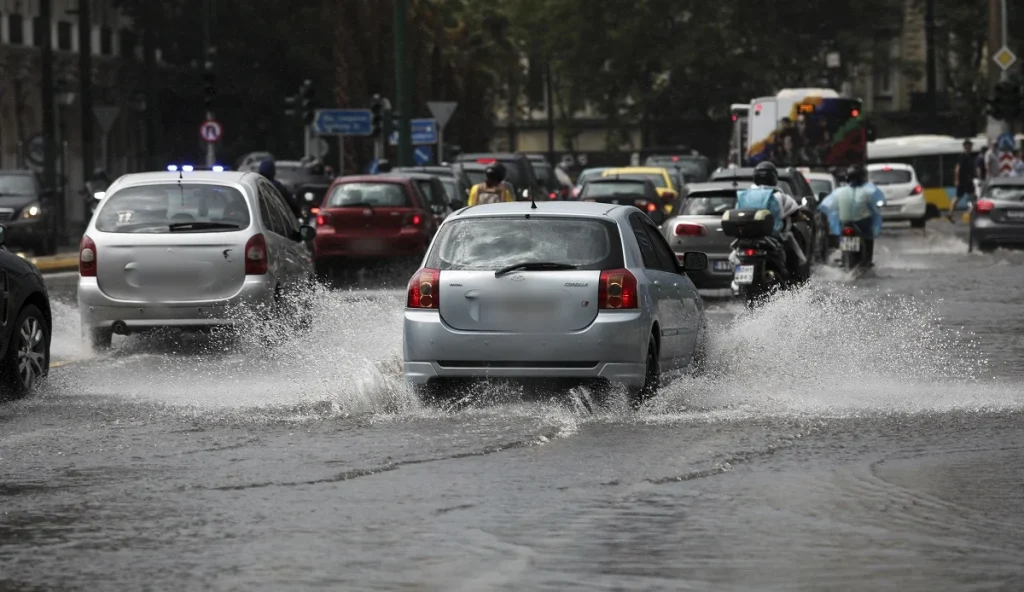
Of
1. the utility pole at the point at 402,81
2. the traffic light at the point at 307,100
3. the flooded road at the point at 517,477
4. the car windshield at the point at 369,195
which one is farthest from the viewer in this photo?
the traffic light at the point at 307,100

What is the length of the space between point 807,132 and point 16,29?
80.6ft

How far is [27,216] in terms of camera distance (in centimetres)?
3681

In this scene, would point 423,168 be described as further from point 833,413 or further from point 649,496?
point 649,496

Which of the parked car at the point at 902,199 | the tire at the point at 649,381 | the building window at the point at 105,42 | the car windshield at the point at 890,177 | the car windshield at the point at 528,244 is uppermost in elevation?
the building window at the point at 105,42

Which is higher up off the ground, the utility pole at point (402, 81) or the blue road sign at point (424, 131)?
the utility pole at point (402, 81)

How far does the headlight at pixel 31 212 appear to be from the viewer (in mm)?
36812

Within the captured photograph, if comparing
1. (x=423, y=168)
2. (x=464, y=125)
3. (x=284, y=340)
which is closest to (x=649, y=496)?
(x=284, y=340)

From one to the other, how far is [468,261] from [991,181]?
1017 inches

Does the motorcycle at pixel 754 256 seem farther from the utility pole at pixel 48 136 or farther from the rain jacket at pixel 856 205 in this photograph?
the utility pole at pixel 48 136

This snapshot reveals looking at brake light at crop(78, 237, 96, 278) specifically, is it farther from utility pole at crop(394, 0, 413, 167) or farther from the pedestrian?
the pedestrian

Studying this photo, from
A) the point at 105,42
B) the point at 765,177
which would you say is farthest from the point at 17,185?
the point at 105,42

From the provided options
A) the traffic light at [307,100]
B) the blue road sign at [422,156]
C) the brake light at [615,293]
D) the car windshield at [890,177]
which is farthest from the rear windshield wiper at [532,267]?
the car windshield at [890,177]

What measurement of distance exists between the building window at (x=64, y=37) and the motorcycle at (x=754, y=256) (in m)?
46.0

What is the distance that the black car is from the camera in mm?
13547
